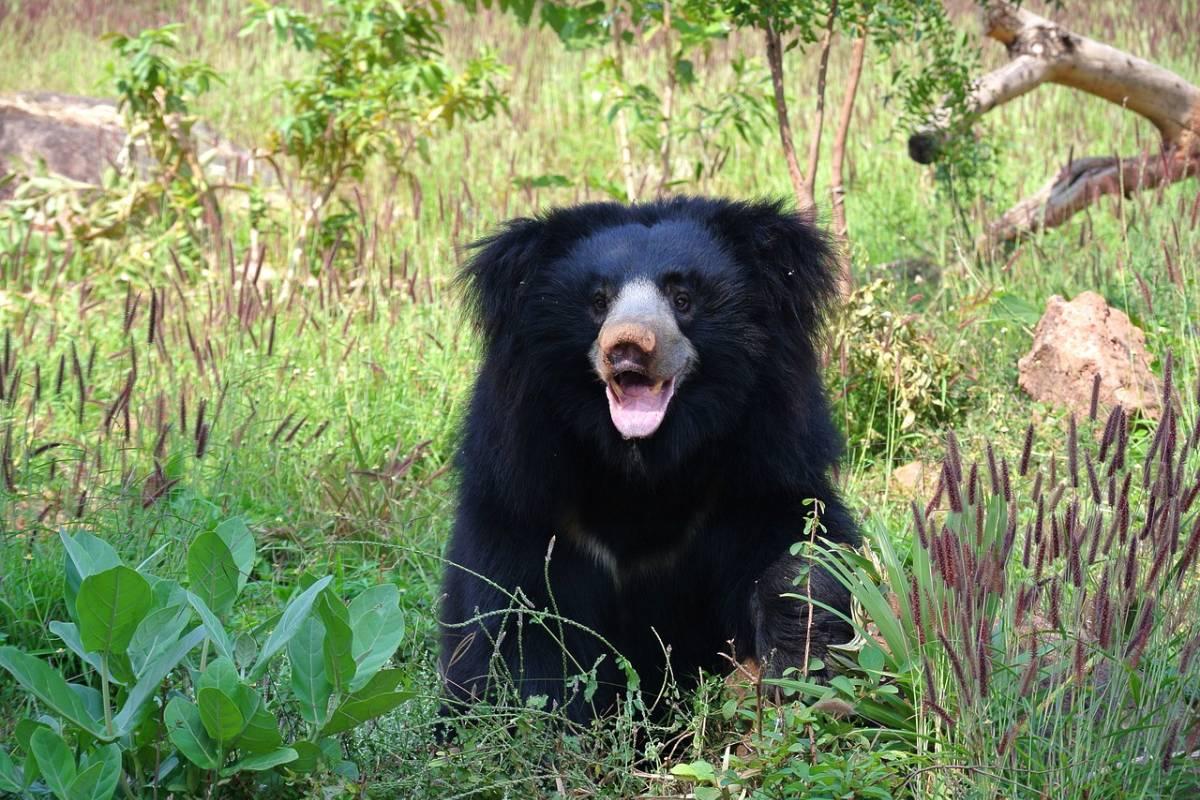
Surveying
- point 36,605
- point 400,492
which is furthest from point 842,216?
point 36,605

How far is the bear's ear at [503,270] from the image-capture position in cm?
333

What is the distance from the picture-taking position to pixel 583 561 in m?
3.35

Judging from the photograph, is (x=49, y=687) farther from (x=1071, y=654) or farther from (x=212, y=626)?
(x=1071, y=654)

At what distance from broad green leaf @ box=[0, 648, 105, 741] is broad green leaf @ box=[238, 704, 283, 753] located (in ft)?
0.74

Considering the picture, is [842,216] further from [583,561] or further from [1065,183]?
[583,561]

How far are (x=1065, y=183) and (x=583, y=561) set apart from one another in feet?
13.5

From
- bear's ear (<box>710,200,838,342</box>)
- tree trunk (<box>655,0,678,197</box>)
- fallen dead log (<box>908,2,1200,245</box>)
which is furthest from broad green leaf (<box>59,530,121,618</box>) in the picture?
fallen dead log (<box>908,2,1200,245</box>)

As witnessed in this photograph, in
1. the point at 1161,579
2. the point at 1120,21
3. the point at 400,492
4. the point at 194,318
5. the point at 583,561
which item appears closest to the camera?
the point at 1161,579

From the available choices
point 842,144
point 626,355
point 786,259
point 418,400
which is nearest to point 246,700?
point 626,355

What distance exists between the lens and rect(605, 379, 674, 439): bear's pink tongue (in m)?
3.09

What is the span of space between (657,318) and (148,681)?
4.17 feet

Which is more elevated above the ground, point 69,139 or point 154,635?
point 69,139

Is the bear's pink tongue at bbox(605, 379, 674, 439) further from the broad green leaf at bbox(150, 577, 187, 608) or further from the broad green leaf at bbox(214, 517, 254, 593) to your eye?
the broad green leaf at bbox(150, 577, 187, 608)

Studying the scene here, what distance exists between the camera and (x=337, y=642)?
2.45 m
